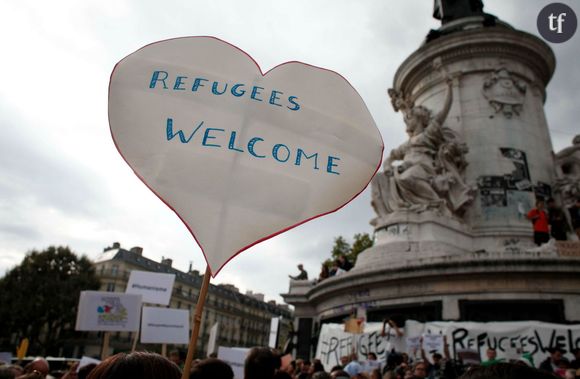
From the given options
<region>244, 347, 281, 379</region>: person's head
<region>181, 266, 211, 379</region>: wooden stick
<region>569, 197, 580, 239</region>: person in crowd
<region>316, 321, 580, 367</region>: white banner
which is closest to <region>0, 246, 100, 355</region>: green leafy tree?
<region>316, 321, 580, 367</region>: white banner

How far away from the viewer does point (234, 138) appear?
2.54 meters

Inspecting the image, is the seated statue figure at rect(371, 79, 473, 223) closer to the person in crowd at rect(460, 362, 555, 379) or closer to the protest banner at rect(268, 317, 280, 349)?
the protest banner at rect(268, 317, 280, 349)

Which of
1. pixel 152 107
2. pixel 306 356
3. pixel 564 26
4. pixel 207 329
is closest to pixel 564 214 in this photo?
pixel 564 26

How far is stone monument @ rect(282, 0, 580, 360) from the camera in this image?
9930 mm

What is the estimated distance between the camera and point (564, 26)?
24.7ft

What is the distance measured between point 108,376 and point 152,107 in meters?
1.55

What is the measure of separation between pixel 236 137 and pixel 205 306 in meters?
67.5

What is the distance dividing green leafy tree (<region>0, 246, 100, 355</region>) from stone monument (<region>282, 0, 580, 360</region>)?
26.4 m

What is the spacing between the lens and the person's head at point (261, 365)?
3139 millimetres

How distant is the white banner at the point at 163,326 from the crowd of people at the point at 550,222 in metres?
8.78

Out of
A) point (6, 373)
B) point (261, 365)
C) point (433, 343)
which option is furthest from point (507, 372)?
point (433, 343)

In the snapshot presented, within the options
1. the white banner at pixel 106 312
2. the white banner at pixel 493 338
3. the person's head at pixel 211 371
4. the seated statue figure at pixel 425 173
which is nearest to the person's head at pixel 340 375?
the person's head at pixel 211 371

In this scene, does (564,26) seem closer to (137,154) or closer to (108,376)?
(137,154)

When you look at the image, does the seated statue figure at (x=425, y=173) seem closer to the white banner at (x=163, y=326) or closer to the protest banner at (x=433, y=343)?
the protest banner at (x=433, y=343)
